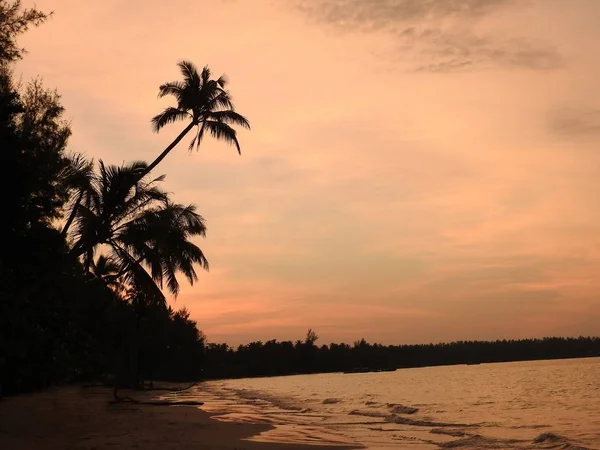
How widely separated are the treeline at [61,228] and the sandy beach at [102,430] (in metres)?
1.12

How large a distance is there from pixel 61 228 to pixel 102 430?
911cm

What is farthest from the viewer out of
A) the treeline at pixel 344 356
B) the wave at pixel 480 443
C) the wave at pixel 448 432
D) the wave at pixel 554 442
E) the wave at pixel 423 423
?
the treeline at pixel 344 356

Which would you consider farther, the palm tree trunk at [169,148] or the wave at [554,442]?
the palm tree trunk at [169,148]

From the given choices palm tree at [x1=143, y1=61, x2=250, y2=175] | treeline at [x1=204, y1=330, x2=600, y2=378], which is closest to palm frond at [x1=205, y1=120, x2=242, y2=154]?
palm tree at [x1=143, y1=61, x2=250, y2=175]

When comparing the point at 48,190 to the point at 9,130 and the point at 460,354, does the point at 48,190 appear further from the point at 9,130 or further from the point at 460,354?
the point at 460,354

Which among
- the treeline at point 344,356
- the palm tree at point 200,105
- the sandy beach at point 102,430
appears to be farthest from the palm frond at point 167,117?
the treeline at point 344,356

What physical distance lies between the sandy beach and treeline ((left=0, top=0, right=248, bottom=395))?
1.12 m

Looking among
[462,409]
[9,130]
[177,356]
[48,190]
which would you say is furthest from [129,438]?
[177,356]

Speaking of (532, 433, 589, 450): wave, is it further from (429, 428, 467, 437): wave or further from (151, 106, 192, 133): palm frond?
(151, 106, 192, 133): palm frond

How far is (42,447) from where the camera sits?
37.5ft

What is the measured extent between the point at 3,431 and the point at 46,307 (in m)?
2.90

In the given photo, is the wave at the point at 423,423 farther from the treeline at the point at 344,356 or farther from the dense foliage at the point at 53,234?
the treeline at the point at 344,356

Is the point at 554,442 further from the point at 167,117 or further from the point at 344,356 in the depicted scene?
the point at 344,356

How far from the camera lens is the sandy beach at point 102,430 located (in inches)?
491
